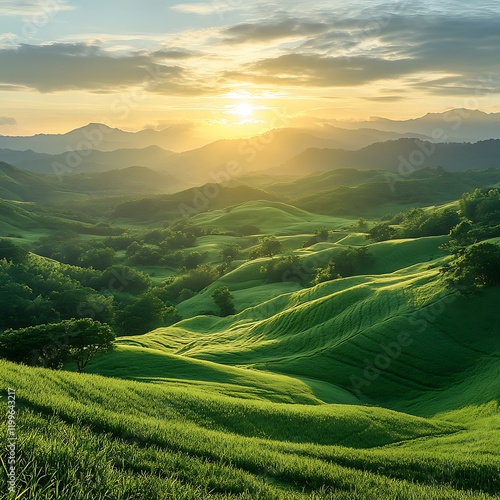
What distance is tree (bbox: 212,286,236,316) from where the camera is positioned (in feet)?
349

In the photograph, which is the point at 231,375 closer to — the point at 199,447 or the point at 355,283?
the point at 199,447

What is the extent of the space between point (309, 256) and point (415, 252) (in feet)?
118

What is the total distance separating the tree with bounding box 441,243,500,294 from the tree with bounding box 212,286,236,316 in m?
56.8

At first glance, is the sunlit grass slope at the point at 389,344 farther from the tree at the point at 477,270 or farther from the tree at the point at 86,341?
the tree at the point at 86,341

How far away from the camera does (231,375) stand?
40844 millimetres

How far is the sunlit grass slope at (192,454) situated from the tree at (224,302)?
3130 inches

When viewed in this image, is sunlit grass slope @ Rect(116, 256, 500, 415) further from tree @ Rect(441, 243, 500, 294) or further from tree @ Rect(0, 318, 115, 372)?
tree @ Rect(0, 318, 115, 372)

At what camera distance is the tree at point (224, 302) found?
106375 mm

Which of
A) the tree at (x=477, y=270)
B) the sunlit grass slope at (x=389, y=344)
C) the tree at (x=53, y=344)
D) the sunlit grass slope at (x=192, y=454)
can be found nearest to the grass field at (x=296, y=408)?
the sunlit grass slope at (x=192, y=454)

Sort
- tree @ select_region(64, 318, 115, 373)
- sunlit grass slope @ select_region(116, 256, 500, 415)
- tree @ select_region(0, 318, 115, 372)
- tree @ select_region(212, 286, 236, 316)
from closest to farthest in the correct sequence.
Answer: tree @ select_region(0, 318, 115, 372) < tree @ select_region(64, 318, 115, 373) < sunlit grass slope @ select_region(116, 256, 500, 415) < tree @ select_region(212, 286, 236, 316)

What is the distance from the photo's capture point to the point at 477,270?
56906mm

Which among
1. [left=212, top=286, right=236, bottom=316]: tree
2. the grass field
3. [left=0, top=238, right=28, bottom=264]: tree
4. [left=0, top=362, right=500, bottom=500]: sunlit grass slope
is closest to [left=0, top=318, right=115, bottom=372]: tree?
the grass field

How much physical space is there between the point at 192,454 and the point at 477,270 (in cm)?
5160

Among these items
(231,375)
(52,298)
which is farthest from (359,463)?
(52,298)
